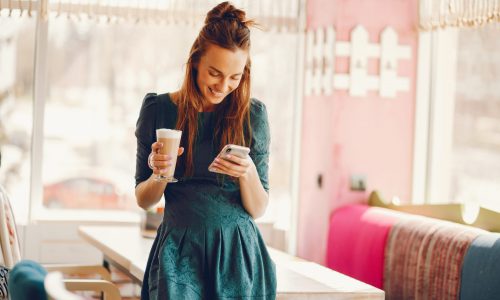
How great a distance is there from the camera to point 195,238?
7.81 feet

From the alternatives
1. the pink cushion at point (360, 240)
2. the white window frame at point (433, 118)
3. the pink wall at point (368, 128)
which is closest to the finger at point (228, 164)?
the pink cushion at point (360, 240)

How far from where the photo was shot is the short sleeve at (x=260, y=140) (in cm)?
248

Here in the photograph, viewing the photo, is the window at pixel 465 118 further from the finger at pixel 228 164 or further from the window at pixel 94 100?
the finger at pixel 228 164

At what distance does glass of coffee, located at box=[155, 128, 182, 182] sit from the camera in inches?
88.6

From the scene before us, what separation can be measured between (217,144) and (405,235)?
78.2 inches

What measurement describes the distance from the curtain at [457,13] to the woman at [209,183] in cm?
222

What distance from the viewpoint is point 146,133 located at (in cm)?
Result: 244

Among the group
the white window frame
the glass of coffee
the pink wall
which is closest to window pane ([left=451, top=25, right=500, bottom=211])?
the white window frame

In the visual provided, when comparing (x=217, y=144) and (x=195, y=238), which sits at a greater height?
(x=217, y=144)

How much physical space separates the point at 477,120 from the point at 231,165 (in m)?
2.80

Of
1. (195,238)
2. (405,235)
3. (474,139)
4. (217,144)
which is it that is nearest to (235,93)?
(217,144)

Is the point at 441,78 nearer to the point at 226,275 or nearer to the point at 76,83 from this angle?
the point at 76,83

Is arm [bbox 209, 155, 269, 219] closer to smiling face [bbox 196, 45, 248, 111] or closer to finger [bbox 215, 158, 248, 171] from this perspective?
finger [bbox 215, 158, 248, 171]

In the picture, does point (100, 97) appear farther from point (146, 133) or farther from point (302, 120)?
point (146, 133)
